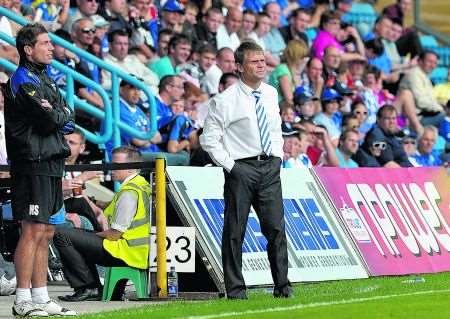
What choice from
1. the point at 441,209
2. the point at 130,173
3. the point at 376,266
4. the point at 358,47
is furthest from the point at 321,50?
the point at 130,173

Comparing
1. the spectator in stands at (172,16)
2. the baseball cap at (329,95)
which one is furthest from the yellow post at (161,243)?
the baseball cap at (329,95)

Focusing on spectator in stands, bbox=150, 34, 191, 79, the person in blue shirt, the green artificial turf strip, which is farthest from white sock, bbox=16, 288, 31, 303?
spectator in stands, bbox=150, 34, 191, 79

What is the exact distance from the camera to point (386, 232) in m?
14.9

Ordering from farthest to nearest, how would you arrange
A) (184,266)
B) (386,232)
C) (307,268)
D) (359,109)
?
(359,109) → (386,232) → (307,268) → (184,266)

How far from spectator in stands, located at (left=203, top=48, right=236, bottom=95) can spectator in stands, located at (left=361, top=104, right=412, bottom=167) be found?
2324 mm

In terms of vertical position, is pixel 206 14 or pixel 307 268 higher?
pixel 206 14

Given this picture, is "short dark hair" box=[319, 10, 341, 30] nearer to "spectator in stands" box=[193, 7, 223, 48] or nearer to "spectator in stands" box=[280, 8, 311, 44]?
"spectator in stands" box=[280, 8, 311, 44]

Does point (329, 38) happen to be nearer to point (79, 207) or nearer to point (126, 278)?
point (79, 207)

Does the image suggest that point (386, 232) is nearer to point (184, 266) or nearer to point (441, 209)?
point (441, 209)

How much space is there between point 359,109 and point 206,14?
286 centimetres

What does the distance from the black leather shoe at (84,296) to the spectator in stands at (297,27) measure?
1242cm

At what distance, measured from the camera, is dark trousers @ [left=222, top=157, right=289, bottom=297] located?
457 inches

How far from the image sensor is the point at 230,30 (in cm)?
2291

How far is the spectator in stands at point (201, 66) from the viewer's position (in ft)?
67.6
